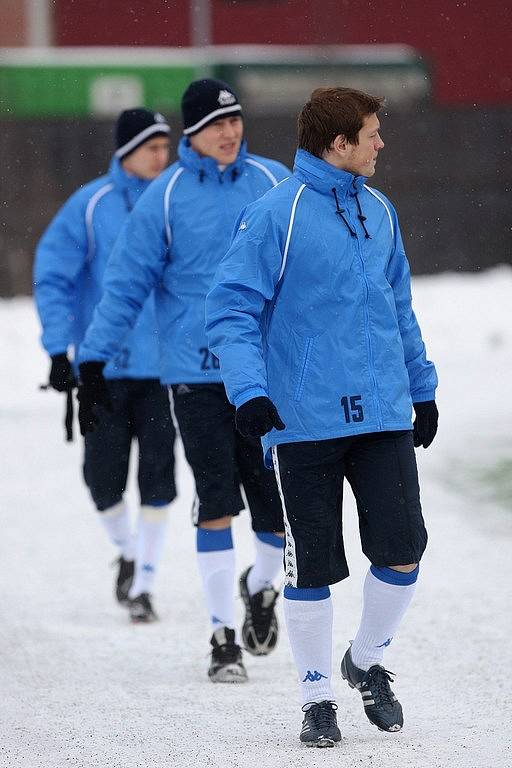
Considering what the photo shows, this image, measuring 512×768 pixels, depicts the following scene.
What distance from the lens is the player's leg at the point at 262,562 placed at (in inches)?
217

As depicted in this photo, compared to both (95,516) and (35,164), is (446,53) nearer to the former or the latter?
(35,164)

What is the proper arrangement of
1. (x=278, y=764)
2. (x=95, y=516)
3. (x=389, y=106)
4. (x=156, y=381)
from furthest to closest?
(x=389, y=106), (x=95, y=516), (x=156, y=381), (x=278, y=764)

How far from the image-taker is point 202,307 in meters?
5.43

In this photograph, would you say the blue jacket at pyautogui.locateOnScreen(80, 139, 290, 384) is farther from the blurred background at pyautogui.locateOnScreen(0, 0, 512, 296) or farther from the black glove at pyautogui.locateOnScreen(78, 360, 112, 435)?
the blurred background at pyautogui.locateOnScreen(0, 0, 512, 296)

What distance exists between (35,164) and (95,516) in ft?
34.6

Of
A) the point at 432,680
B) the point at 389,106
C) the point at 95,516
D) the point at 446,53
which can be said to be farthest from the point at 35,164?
the point at 446,53

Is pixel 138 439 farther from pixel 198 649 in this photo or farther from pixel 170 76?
pixel 170 76

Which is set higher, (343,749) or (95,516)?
(343,749)

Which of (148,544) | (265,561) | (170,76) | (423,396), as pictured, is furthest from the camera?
(170,76)

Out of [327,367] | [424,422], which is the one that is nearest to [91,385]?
[424,422]

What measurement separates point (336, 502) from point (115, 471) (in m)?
2.48

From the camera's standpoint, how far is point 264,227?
4.25m

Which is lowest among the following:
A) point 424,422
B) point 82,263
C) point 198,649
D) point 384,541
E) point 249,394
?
point 198,649

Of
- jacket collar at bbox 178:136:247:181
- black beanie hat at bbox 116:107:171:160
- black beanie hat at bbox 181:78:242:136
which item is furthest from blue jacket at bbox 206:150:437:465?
black beanie hat at bbox 116:107:171:160
